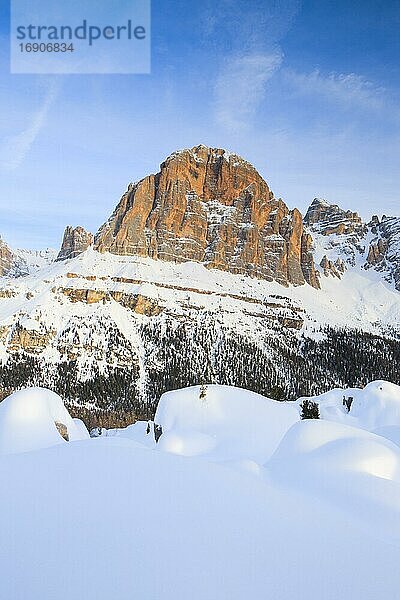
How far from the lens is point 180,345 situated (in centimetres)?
13450

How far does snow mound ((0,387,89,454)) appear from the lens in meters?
16.2

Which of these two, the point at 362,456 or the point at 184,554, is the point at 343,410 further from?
the point at 184,554

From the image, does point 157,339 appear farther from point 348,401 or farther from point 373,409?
point 373,409

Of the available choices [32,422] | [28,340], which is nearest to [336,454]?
[32,422]

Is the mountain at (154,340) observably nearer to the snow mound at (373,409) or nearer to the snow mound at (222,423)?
the snow mound at (373,409)

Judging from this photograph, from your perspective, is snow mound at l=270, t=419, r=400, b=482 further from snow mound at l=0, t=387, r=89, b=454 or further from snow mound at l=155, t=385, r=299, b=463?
snow mound at l=0, t=387, r=89, b=454

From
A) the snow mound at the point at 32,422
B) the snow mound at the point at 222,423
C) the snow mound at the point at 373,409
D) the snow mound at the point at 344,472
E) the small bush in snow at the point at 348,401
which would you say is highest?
the snow mound at the point at 344,472

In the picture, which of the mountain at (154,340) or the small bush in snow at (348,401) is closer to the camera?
the small bush in snow at (348,401)

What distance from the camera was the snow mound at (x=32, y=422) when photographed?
640 inches

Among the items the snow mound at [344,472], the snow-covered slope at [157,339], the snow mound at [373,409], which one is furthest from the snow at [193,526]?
the snow-covered slope at [157,339]

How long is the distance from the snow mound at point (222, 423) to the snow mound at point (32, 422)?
5.01 m

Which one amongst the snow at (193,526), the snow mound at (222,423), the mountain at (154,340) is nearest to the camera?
the snow at (193,526)

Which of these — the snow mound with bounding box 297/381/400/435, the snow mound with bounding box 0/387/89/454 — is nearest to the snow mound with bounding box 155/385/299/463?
the snow mound with bounding box 0/387/89/454

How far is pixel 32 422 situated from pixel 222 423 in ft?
37.5
